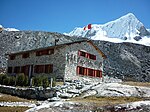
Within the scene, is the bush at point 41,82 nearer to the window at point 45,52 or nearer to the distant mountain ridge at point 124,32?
the window at point 45,52

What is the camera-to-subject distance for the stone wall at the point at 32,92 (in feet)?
79.0

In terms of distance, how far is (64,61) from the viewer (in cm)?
3556

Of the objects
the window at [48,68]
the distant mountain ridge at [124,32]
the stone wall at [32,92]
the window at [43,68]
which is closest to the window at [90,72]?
the window at [48,68]

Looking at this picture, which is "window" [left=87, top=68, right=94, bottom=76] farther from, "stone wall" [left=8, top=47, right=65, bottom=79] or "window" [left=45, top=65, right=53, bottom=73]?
"window" [left=45, top=65, right=53, bottom=73]

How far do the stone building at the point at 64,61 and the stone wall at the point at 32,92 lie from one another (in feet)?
30.0

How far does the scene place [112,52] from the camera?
84.4 metres

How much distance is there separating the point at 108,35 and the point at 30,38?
109872 mm

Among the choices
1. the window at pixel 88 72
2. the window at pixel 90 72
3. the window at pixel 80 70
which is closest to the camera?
the window at pixel 80 70

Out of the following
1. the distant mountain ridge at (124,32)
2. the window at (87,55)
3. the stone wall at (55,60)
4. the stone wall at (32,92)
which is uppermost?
the distant mountain ridge at (124,32)

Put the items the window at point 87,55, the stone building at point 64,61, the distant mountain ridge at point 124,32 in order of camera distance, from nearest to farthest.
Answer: the stone building at point 64,61
the window at point 87,55
the distant mountain ridge at point 124,32

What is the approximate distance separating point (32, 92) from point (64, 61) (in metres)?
10.7

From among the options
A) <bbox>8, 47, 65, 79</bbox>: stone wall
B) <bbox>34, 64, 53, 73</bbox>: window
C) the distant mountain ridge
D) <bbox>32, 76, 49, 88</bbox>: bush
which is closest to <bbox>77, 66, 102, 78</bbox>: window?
<bbox>8, 47, 65, 79</bbox>: stone wall

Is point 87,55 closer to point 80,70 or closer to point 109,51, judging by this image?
point 80,70

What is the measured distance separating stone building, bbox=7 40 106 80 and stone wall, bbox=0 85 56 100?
9145 mm
